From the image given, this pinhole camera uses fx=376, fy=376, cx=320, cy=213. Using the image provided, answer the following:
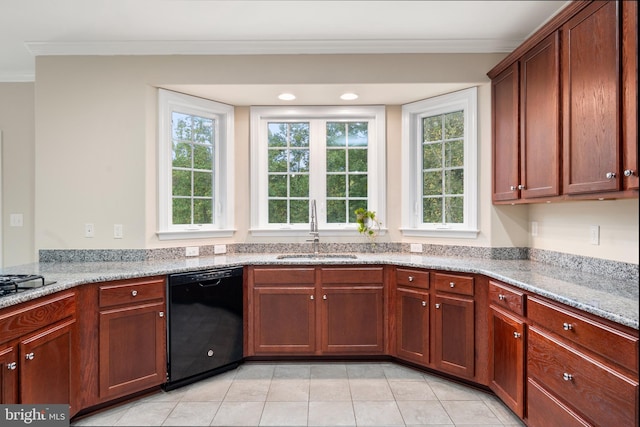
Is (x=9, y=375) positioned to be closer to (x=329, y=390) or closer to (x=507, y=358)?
(x=329, y=390)

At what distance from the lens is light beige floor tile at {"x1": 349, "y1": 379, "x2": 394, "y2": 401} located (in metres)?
2.50

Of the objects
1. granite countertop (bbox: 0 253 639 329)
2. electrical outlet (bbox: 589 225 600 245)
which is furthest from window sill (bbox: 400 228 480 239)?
electrical outlet (bbox: 589 225 600 245)

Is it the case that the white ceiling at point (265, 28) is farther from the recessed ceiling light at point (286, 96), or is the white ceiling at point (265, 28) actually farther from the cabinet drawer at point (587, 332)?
the cabinet drawer at point (587, 332)

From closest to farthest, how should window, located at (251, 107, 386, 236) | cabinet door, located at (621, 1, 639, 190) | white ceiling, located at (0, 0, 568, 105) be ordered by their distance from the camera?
cabinet door, located at (621, 1, 639, 190) → white ceiling, located at (0, 0, 568, 105) → window, located at (251, 107, 386, 236)

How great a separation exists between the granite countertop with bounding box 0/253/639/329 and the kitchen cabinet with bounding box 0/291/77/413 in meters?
0.08

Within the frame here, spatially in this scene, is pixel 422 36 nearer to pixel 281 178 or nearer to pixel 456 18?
pixel 456 18

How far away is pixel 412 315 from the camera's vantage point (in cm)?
286

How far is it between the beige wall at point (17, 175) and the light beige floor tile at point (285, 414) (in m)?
2.75

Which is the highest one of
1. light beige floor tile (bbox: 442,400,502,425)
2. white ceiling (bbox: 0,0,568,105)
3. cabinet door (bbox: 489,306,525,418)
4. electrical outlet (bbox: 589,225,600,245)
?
white ceiling (bbox: 0,0,568,105)

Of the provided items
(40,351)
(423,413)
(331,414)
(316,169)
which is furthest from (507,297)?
(40,351)

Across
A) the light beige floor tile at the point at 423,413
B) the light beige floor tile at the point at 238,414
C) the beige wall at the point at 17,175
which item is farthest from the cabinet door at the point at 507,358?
the beige wall at the point at 17,175

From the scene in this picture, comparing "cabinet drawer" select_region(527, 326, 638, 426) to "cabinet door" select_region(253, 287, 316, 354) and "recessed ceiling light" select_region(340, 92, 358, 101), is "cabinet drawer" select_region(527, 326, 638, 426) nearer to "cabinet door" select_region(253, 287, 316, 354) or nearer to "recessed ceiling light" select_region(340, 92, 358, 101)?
"cabinet door" select_region(253, 287, 316, 354)

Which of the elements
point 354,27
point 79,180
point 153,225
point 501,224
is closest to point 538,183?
point 501,224

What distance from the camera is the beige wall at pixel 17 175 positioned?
135 inches
